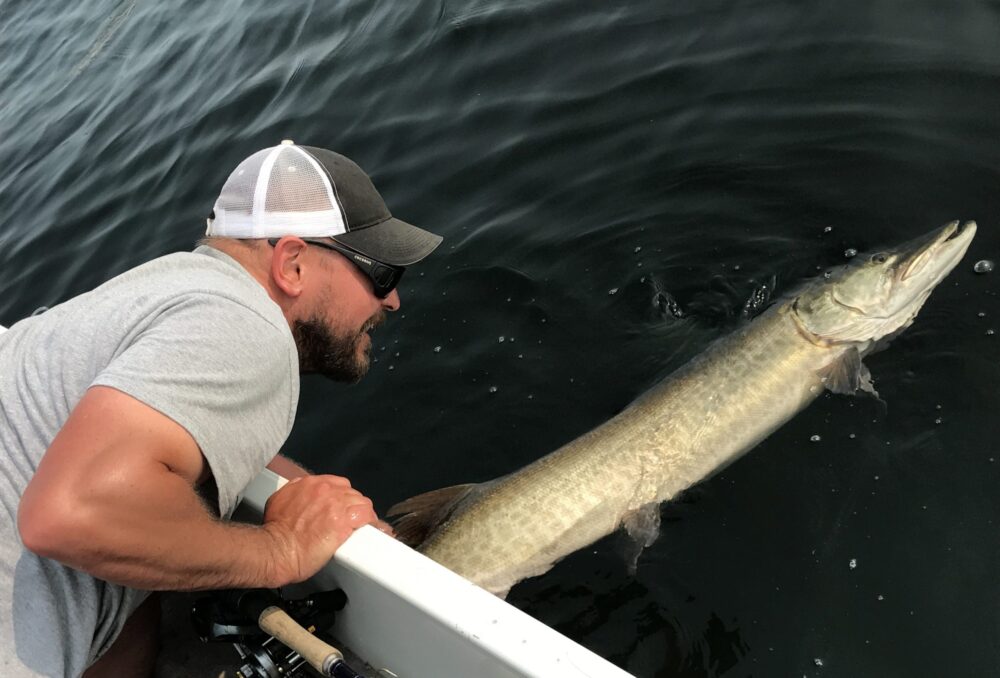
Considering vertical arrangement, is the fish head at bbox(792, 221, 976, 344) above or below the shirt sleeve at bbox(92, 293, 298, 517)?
below

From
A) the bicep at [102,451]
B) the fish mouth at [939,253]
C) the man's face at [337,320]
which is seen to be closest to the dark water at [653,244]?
the fish mouth at [939,253]

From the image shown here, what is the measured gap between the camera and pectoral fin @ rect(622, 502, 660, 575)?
3425mm

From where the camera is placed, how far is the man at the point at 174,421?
1.82 m

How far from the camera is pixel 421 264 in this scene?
17.8 feet

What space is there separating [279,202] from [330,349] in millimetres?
567

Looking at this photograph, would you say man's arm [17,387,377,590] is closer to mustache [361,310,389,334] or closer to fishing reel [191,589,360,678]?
fishing reel [191,589,360,678]

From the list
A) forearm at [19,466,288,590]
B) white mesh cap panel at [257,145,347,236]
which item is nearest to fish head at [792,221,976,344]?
white mesh cap panel at [257,145,347,236]

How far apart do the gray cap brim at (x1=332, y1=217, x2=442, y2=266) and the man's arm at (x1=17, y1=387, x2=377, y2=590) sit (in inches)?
40.1

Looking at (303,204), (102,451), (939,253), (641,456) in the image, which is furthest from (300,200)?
(939,253)

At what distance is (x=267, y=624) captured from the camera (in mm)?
2348

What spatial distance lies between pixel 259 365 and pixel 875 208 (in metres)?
3.98

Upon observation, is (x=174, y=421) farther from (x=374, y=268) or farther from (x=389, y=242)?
(x=389, y=242)

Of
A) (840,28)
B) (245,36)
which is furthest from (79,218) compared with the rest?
(840,28)

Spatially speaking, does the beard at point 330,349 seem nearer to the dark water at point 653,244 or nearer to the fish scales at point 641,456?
the fish scales at point 641,456
